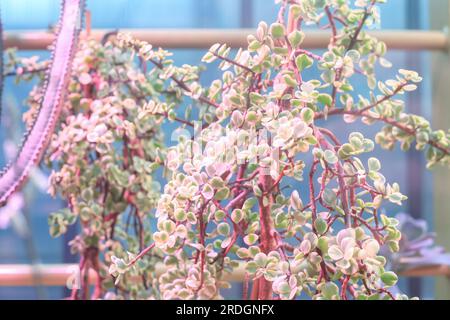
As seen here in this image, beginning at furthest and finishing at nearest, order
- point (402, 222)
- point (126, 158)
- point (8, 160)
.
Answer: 1. point (402, 222)
2. point (126, 158)
3. point (8, 160)

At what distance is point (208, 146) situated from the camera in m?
0.97

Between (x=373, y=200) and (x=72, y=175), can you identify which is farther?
(x=72, y=175)

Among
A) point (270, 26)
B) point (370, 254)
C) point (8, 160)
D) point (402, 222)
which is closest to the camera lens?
point (370, 254)

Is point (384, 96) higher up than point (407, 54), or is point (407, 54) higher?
point (407, 54)

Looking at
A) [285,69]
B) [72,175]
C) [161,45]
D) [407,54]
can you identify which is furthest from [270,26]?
[407,54]

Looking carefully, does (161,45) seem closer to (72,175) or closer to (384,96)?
(72,175)

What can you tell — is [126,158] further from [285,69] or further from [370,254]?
[370,254]

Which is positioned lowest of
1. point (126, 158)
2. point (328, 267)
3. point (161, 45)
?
point (328, 267)

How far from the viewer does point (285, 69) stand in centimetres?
97

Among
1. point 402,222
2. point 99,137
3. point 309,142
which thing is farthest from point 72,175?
point 402,222

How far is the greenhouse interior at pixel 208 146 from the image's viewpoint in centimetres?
92

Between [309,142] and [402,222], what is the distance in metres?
0.86

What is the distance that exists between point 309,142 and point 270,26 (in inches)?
8.9

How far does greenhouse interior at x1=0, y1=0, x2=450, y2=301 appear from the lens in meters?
0.92
